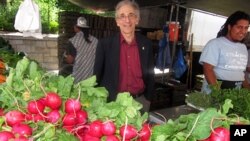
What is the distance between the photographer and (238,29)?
295 cm

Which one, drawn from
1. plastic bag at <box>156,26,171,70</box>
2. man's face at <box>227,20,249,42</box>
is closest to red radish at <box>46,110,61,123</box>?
man's face at <box>227,20,249,42</box>

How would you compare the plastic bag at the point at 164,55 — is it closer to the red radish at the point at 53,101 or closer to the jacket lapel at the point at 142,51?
the jacket lapel at the point at 142,51

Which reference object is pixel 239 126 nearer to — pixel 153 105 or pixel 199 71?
pixel 153 105

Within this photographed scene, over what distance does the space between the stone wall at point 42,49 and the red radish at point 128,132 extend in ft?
24.4

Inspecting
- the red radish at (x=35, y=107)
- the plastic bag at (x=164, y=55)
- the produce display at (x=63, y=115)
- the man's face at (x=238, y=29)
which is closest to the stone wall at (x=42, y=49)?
the plastic bag at (x=164, y=55)

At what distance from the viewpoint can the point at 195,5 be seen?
17.1 ft

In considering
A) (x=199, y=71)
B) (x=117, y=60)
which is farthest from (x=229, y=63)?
(x=199, y=71)

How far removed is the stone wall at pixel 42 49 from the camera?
841 cm

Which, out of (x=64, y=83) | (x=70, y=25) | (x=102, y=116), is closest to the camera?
(x=102, y=116)

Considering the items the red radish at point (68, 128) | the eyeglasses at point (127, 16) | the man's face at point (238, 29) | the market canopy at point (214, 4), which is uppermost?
the market canopy at point (214, 4)

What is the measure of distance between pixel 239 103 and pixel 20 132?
1733 millimetres

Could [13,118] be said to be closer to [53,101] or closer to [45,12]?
[53,101]

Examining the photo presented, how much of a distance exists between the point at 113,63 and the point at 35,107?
1398 millimetres

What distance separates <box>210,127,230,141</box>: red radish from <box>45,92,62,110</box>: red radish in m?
0.61
